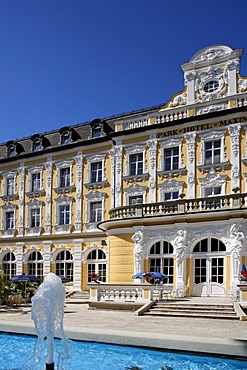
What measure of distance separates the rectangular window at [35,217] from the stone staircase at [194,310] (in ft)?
49.9

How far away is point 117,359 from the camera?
1013 centimetres

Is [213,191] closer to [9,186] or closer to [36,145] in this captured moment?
[36,145]

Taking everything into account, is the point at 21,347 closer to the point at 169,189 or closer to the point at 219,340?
the point at 219,340

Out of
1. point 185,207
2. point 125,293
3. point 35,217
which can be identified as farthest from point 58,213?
point 125,293

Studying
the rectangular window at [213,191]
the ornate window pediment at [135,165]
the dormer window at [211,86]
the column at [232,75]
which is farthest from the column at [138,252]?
the column at [232,75]

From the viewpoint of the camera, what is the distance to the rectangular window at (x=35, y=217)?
99.1 feet

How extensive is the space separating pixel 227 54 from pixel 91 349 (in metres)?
17.9

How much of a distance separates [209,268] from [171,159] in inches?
289

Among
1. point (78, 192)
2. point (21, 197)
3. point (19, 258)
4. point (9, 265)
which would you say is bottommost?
point (9, 265)

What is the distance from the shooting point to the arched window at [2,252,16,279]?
1212 inches

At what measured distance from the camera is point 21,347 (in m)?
11.5

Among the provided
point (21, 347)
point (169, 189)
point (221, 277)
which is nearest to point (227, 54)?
point (169, 189)

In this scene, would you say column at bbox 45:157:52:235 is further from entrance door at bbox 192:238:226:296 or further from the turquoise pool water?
the turquoise pool water

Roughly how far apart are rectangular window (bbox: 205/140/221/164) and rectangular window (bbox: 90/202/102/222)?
7.87 metres
